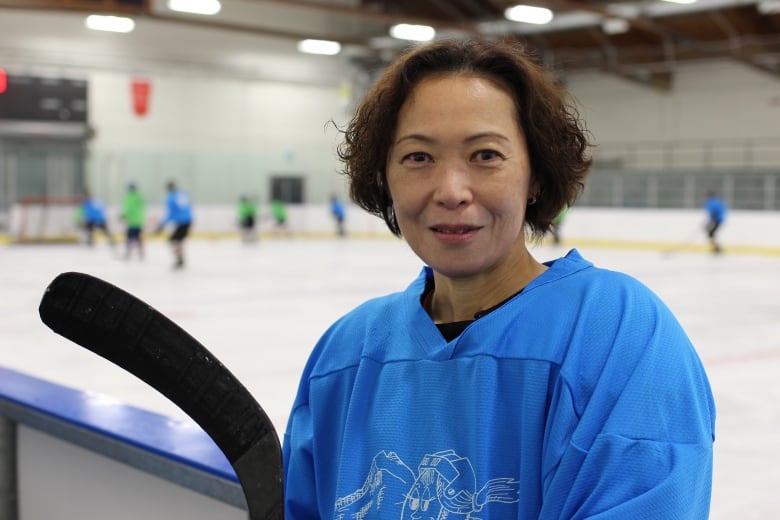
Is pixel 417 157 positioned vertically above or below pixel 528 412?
above

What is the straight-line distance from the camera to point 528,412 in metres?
1.05

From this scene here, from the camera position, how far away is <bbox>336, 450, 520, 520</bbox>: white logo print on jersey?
3.51 feet

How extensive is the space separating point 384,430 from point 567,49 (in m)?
23.5

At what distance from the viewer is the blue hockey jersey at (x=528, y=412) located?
96 centimetres

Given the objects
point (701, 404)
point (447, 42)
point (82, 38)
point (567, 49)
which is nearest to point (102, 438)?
point (447, 42)

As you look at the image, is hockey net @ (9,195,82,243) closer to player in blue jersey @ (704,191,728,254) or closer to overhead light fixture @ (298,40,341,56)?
overhead light fixture @ (298,40,341,56)

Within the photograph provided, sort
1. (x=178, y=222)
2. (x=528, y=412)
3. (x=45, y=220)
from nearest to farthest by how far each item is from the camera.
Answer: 1. (x=528, y=412)
2. (x=178, y=222)
3. (x=45, y=220)

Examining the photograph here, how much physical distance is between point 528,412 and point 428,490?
0.55 feet

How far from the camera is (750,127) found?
21953 millimetres

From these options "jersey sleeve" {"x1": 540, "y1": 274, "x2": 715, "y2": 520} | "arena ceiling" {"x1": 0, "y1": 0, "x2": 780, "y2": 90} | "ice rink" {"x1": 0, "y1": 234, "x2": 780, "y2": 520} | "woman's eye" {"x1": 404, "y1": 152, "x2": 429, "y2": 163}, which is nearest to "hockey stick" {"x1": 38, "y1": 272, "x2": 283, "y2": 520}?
"jersey sleeve" {"x1": 540, "y1": 274, "x2": 715, "y2": 520}

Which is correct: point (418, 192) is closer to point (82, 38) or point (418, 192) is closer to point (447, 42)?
point (447, 42)

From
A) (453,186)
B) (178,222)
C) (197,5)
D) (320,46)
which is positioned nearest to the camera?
(453,186)

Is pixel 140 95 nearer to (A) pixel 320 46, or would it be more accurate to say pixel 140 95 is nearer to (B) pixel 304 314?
(A) pixel 320 46

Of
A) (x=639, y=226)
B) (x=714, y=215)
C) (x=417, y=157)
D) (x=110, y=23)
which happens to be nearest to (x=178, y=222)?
(x=110, y=23)
